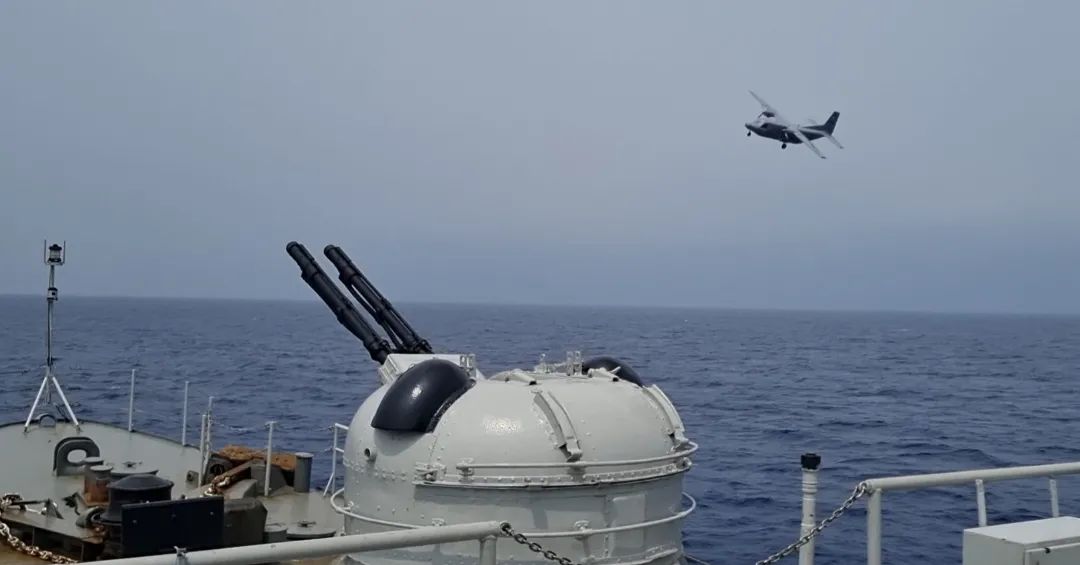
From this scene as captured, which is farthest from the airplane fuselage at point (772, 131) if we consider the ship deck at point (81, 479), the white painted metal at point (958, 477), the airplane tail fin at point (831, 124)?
the white painted metal at point (958, 477)

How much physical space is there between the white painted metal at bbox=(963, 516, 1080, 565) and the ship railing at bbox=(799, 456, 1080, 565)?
0.29 m

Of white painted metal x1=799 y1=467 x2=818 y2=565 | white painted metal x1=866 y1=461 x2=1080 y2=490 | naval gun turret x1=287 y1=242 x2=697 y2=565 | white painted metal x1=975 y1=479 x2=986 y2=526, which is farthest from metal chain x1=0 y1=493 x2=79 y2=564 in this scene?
white painted metal x1=975 y1=479 x2=986 y2=526

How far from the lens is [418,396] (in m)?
7.79

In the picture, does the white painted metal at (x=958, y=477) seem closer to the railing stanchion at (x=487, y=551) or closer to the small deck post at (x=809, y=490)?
the small deck post at (x=809, y=490)

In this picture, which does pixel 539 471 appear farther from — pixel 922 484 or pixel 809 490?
pixel 922 484

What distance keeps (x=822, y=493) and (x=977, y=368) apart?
5086 cm

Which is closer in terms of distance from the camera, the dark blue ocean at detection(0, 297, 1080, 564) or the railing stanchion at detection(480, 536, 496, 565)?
the railing stanchion at detection(480, 536, 496, 565)

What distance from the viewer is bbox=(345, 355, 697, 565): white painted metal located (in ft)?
24.4

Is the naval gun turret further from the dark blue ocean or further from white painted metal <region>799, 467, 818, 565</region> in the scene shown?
white painted metal <region>799, 467, 818, 565</region>

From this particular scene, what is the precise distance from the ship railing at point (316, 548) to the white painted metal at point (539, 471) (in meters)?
2.73

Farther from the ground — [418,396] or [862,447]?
[418,396]

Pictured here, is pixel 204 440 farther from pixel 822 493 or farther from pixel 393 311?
pixel 822 493

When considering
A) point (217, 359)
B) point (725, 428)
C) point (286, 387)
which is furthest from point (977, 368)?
point (217, 359)

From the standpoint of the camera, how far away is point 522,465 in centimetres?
742
